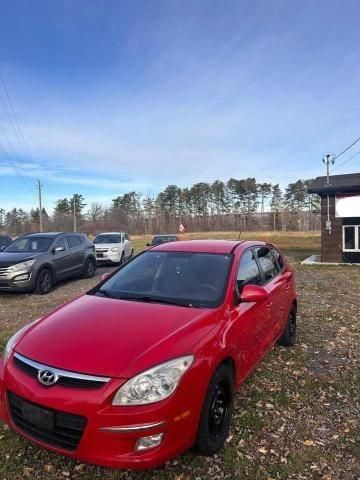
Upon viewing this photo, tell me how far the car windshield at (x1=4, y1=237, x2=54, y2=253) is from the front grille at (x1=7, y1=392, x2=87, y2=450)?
907 cm

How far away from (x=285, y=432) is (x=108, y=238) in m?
16.2

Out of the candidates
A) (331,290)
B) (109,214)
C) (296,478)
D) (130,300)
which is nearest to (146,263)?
(130,300)

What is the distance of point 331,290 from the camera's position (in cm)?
1150

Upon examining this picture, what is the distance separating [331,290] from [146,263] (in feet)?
27.4

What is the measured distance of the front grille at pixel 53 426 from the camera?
2.68 m

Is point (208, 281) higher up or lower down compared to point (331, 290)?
higher up

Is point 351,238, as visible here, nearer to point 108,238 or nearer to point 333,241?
point 333,241

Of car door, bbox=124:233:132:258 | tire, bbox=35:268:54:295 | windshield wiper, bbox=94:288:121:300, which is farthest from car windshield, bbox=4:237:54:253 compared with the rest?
windshield wiper, bbox=94:288:121:300

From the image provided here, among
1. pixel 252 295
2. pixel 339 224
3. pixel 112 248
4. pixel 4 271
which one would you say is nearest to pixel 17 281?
pixel 4 271

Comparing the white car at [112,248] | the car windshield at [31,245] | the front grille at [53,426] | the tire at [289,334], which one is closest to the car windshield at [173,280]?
the front grille at [53,426]

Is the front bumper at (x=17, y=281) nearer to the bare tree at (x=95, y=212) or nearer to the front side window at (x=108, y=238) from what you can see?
the front side window at (x=108, y=238)

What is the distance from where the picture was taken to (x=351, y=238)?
20.1 meters

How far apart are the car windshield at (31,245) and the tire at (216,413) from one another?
9150 mm

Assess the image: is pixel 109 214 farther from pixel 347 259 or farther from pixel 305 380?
pixel 305 380
